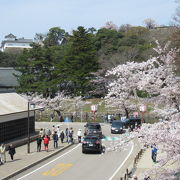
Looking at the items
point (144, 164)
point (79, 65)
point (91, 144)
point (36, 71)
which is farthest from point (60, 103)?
point (144, 164)

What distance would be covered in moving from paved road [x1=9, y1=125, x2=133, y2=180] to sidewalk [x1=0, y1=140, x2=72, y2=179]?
0.45 m

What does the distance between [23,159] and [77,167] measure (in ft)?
14.4

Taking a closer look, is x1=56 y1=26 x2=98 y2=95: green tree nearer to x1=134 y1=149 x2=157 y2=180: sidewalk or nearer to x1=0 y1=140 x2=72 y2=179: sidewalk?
x1=0 y1=140 x2=72 y2=179: sidewalk

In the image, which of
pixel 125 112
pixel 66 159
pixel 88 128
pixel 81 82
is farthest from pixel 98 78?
pixel 66 159

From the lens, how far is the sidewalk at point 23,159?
22188 millimetres

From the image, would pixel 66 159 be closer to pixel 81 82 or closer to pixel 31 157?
pixel 31 157

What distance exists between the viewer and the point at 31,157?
1051 inches

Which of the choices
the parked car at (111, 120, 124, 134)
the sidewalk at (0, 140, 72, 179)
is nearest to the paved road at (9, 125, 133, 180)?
the sidewalk at (0, 140, 72, 179)

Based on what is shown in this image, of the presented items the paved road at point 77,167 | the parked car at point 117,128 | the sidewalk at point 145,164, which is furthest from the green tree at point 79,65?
the sidewalk at point 145,164

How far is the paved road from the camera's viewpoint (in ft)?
71.1

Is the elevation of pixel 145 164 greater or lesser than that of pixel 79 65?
lesser

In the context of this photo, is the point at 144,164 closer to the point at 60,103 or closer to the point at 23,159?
the point at 23,159

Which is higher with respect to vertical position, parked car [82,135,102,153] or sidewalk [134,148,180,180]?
parked car [82,135,102,153]

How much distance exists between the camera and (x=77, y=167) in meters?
24.1
